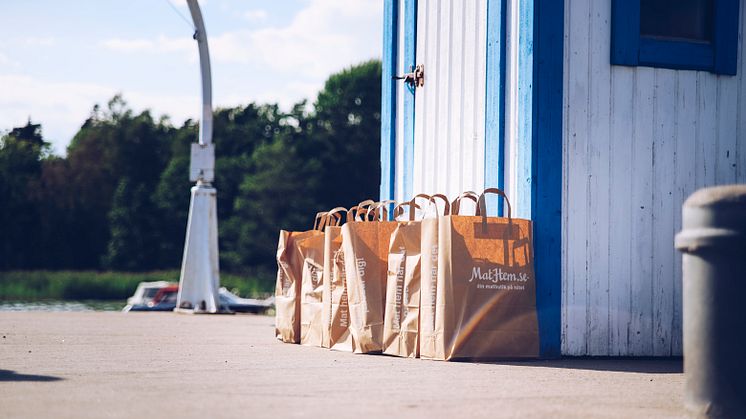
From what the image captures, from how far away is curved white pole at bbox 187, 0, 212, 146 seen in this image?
13000mm

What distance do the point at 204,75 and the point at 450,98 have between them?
5342mm

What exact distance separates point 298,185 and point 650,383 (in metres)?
51.2

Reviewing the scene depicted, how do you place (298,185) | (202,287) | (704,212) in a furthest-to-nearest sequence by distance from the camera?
(298,185)
(202,287)
(704,212)

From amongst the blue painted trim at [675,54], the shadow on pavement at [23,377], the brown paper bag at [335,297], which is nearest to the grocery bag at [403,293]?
the brown paper bag at [335,297]

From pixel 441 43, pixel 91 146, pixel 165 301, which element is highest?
pixel 91 146

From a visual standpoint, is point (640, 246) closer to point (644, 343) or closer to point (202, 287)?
point (644, 343)

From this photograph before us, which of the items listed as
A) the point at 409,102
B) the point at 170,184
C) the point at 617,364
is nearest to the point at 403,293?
the point at 617,364

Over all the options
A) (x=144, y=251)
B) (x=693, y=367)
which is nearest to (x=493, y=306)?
(x=693, y=367)

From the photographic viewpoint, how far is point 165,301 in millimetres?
36688

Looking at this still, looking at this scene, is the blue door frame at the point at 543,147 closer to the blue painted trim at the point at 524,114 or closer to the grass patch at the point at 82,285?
the blue painted trim at the point at 524,114

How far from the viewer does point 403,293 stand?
7.00 meters

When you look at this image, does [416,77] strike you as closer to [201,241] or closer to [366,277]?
[366,277]

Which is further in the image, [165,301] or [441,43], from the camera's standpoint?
[165,301]

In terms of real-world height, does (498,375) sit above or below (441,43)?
below
